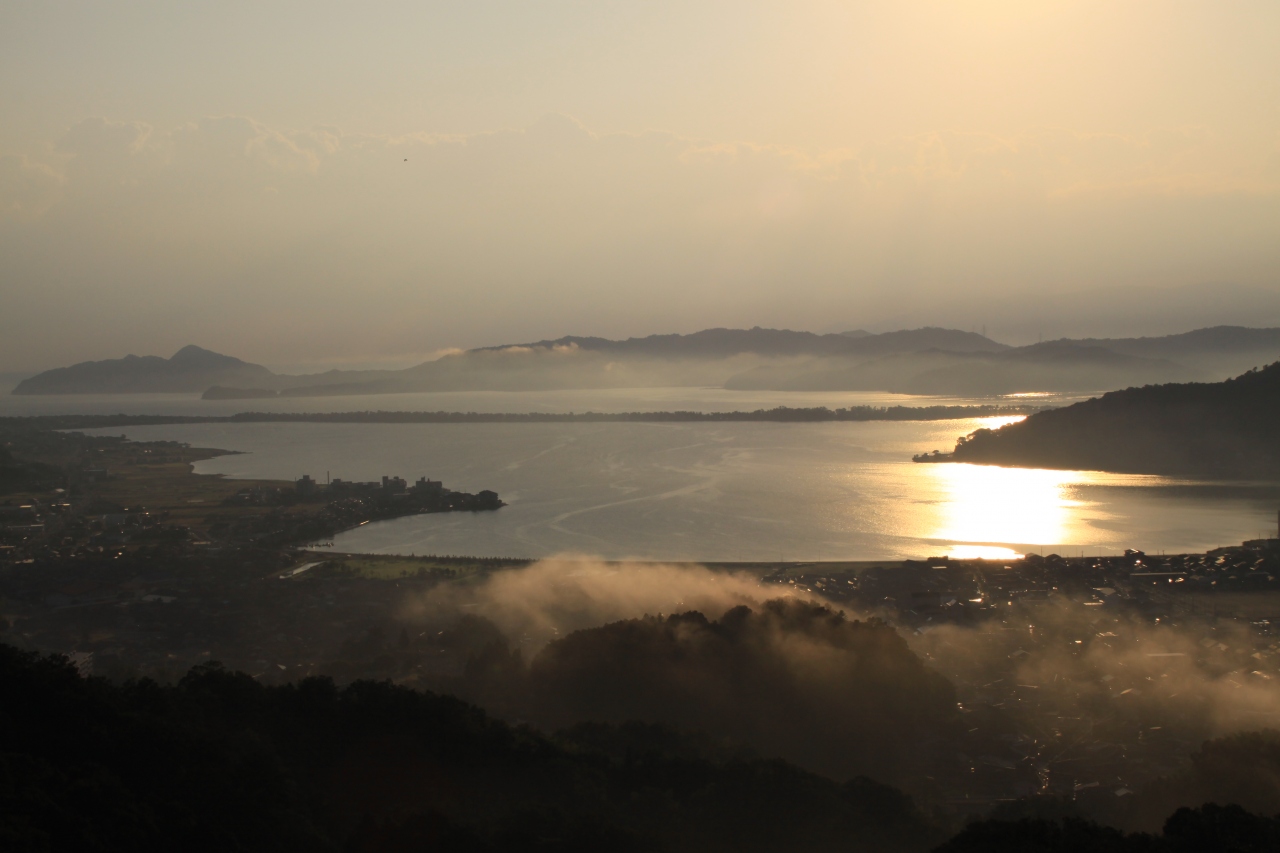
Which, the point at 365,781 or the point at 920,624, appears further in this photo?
the point at 920,624

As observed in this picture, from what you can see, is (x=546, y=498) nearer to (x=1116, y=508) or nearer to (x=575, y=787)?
(x=1116, y=508)

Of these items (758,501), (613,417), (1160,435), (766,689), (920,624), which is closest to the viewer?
(766,689)

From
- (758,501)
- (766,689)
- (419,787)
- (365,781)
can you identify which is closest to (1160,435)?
(758,501)

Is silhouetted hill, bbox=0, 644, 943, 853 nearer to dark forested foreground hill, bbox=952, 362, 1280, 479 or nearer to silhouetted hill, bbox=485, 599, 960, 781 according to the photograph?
silhouetted hill, bbox=485, 599, 960, 781

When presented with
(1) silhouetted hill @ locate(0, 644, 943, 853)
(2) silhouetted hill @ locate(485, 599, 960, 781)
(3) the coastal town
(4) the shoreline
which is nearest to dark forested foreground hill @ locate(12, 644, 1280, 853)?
(1) silhouetted hill @ locate(0, 644, 943, 853)

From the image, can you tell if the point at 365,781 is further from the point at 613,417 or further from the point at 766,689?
the point at 613,417

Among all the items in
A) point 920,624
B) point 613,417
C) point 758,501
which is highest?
point 613,417

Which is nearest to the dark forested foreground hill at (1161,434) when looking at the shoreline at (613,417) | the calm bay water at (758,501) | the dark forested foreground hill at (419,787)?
the calm bay water at (758,501)
